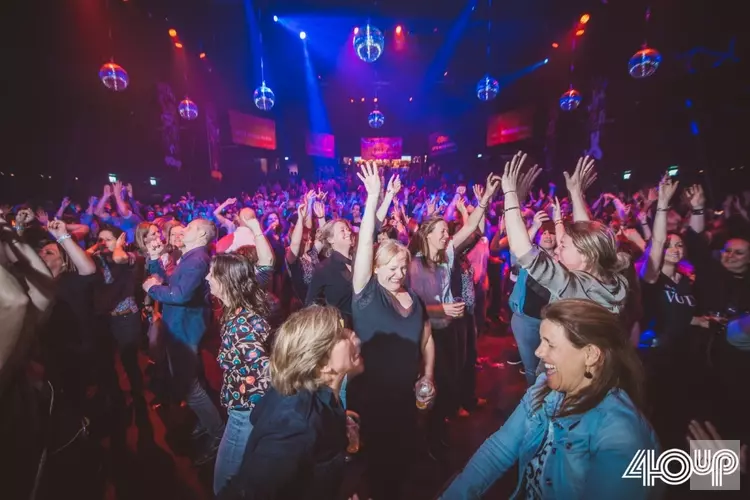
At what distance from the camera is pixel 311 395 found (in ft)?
4.28

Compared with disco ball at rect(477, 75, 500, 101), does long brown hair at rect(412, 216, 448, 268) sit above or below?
below

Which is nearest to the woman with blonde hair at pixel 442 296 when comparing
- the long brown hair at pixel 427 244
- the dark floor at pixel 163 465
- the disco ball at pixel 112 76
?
the long brown hair at pixel 427 244

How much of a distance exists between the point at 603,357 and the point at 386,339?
112 cm

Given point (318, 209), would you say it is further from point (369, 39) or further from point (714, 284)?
point (714, 284)

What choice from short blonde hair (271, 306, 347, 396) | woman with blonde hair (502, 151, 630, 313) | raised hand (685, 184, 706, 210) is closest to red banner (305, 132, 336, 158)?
raised hand (685, 184, 706, 210)

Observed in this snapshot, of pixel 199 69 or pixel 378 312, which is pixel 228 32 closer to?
pixel 199 69

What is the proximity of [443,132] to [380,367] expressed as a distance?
70.7 feet

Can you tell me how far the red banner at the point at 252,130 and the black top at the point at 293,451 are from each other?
1663cm

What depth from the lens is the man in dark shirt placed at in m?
2.71

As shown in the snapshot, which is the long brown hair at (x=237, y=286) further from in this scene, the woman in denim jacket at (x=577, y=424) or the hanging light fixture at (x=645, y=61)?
the hanging light fixture at (x=645, y=61)

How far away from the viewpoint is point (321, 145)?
70.9 feet

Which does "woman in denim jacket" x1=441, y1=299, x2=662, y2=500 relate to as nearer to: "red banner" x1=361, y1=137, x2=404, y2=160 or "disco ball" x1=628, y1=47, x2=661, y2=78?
"disco ball" x1=628, y1=47, x2=661, y2=78

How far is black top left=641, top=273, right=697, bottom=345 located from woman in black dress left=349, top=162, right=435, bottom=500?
2.29 meters

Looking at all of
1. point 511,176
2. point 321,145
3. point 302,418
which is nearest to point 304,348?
point 302,418
